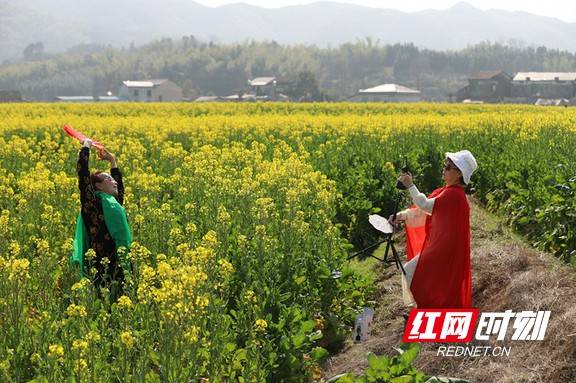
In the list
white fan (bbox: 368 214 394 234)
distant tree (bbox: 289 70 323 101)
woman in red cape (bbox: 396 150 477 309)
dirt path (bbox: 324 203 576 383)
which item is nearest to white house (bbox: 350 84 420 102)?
distant tree (bbox: 289 70 323 101)

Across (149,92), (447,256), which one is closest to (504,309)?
(447,256)

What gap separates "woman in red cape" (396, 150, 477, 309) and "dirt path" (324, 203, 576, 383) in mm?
495

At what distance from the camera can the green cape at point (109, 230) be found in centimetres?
770

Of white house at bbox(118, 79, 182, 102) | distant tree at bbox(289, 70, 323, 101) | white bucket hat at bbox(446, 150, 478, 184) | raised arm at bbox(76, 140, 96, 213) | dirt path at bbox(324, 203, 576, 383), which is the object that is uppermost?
white bucket hat at bbox(446, 150, 478, 184)

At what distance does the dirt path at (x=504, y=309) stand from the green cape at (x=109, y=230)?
230 centimetres

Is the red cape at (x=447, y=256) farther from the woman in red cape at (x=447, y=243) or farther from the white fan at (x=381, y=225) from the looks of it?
the white fan at (x=381, y=225)

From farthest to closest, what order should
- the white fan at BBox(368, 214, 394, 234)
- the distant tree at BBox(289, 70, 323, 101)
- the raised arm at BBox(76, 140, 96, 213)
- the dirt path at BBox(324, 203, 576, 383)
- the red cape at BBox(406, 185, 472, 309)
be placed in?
the distant tree at BBox(289, 70, 323, 101) < the white fan at BBox(368, 214, 394, 234) < the raised arm at BBox(76, 140, 96, 213) < the red cape at BBox(406, 185, 472, 309) < the dirt path at BBox(324, 203, 576, 383)

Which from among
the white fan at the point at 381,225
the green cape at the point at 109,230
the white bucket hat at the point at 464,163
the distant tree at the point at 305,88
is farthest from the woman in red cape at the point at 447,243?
the distant tree at the point at 305,88

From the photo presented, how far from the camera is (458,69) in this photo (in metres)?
197

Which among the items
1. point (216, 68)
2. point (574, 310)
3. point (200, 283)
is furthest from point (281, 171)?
point (216, 68)

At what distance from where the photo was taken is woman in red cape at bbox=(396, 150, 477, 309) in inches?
294

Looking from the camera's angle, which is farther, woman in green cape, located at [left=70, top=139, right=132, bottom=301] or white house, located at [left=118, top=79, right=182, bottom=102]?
white house, located at [left=118, top=79, right=182, bottom=102]

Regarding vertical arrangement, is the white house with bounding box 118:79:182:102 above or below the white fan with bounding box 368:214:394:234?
below

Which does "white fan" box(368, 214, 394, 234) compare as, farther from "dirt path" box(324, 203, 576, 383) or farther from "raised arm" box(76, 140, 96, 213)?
"raised arm" box(76, 140, 96, 213)
